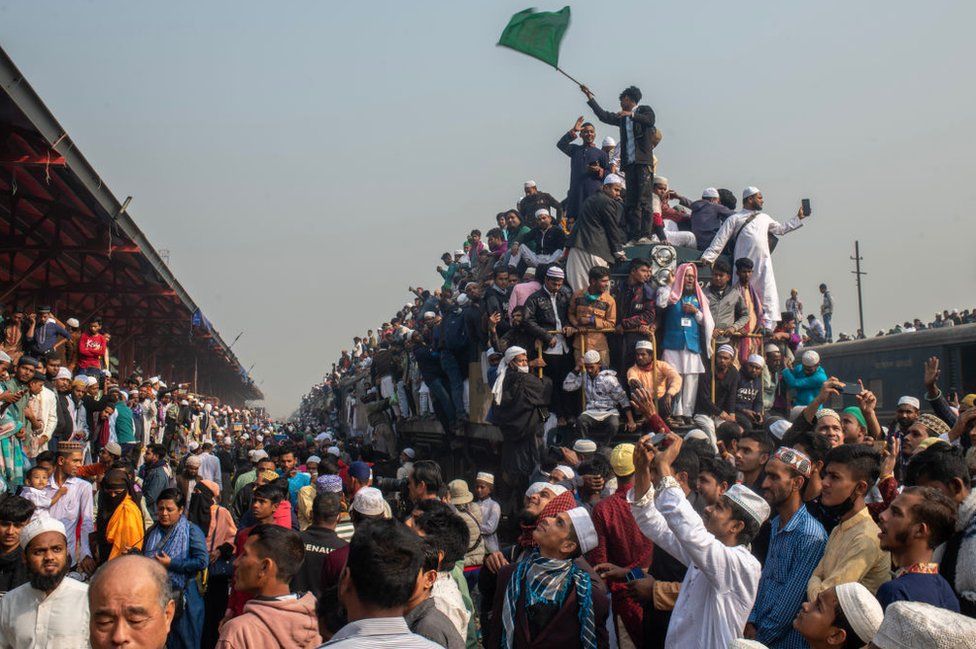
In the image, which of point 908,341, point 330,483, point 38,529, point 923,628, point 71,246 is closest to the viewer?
point 923,628

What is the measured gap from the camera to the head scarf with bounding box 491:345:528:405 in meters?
11.7

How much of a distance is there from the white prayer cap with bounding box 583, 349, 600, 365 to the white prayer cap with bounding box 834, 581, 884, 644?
320 inches

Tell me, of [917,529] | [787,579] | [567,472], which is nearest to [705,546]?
[787,579]

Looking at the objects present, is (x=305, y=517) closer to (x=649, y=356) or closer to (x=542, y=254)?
(x=649, y=356)

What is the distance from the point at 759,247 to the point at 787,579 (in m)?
8.56

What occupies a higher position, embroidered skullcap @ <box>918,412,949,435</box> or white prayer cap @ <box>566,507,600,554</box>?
embroidered skullcap @ <box>918,412,949,435</box>

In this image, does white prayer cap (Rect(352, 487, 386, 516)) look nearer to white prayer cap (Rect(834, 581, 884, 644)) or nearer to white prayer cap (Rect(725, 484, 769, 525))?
white prayer cap (Rect(725, 484, 769, 525))

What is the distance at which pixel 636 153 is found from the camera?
43.5 feet

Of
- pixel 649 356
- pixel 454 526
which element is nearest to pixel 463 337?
pixel 649 356

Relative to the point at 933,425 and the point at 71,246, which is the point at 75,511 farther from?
the point at 71,246

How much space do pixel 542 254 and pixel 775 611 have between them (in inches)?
381

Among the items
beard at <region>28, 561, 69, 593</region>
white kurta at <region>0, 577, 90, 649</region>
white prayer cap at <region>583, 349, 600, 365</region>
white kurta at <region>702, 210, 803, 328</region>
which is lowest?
white kurta at <region>0, 577, 90, 649</region>

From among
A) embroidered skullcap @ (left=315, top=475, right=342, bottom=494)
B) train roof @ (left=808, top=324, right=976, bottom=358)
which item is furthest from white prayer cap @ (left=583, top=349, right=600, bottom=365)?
train roof @ (left=808, top=324, right=976, bottom=358)

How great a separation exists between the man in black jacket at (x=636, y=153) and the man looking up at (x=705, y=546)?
29.2 ft
